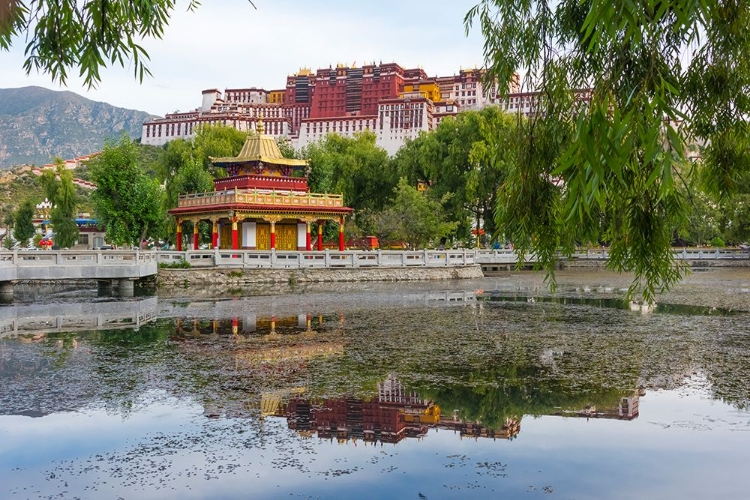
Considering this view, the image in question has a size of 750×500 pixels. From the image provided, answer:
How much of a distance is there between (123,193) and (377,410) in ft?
99.8

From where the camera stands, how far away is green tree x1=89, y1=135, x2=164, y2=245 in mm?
34531

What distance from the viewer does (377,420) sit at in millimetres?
7379

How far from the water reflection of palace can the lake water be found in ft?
0.09

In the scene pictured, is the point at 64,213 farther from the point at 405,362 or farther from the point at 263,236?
A: the point at 405,362

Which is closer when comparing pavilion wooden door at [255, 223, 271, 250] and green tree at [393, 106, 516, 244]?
pavilion wooden door at [255, 223, 271, 250]

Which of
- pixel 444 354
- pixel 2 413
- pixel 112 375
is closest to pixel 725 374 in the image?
pixel 444 354

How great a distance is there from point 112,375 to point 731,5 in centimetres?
844

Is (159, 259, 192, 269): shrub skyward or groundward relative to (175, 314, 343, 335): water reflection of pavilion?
skyward

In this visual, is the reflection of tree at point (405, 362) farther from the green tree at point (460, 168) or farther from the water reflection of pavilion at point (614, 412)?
the green tree at point (460, 168)

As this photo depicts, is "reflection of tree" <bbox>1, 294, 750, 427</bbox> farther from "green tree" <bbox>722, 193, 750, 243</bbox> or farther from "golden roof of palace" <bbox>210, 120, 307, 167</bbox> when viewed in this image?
"green tree" <bbox>722, 193, 750, 243</bbox>

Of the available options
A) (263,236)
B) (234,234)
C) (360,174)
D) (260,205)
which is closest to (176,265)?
(234,234)

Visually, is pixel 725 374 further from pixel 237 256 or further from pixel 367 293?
pixel 237 256

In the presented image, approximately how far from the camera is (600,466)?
6.02 meters

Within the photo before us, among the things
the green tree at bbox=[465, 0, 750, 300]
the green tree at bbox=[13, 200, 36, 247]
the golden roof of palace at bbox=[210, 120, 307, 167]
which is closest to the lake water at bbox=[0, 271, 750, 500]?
the green tree at bbox=[465, 0, 750, 300]
